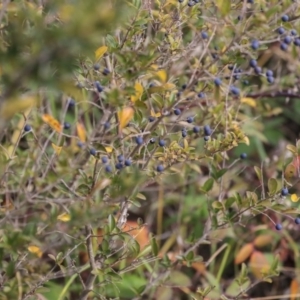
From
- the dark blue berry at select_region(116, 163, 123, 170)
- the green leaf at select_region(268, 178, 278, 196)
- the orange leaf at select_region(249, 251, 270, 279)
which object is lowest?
the orange leaf at select_region(249, 251, 270, 279)

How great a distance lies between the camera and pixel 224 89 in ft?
4.22

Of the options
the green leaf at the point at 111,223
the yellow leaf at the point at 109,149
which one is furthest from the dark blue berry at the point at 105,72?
the green leaf at the point at 111,223

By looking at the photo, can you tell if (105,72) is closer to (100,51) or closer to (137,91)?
(100,51)

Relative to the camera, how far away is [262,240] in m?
1.80

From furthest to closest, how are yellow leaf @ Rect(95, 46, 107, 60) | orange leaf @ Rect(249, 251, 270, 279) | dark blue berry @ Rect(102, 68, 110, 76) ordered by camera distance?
orange leaf @ Rect(249, 251, 270, 279) → dark blue berry @ Rect(102, 68, 110, 76) → yellow leaf @ Rect(95, 46, 107, 60)

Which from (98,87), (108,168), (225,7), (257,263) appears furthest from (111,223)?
(257,263)

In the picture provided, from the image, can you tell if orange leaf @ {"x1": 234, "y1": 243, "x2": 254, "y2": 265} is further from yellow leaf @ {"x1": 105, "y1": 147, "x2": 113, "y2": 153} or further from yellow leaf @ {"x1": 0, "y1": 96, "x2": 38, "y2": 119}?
yellow leaf @ {"x1": 0, "y1": 96, "x2": 38, "y2": 119}

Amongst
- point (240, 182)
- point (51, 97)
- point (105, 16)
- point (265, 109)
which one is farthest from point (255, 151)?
point (105, 16)

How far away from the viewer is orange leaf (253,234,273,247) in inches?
70.6

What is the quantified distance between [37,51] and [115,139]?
568mm

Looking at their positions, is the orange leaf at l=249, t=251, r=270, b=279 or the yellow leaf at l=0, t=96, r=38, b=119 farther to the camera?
the orange leaf at l=249, t=251, r=270, b=279

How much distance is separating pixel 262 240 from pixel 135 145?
0.79m

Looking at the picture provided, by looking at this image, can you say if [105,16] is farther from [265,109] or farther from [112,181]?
[265,109]

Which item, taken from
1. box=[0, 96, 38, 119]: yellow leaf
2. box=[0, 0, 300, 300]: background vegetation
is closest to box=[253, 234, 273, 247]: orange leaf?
box=[0, 0, 300, 300]: background vegetation
